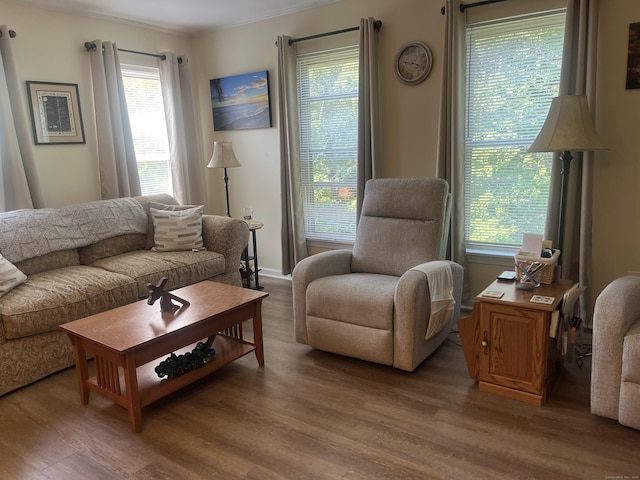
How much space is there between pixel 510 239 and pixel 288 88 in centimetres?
224

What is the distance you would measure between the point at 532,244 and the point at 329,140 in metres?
2.09

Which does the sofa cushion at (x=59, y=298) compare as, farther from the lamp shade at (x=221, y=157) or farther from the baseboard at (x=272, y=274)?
the baseboard at (x=272, y=274)

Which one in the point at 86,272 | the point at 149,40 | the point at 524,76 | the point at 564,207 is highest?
the point at 149,40

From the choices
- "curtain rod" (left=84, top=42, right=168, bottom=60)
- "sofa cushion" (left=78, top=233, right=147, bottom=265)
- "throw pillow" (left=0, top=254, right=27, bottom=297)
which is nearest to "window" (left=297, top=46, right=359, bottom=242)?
"curtain rod" (left=84, top=42, right=168, bottom=60)

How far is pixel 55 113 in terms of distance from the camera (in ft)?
12.6

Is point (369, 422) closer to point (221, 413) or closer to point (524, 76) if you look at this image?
point (221, 413)

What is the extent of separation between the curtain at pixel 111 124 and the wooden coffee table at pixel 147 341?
1.83m

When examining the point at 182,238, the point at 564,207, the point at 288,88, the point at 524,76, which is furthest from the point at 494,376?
the point at 288,88

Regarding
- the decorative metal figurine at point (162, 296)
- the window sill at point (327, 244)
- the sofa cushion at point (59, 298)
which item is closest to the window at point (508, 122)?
the window sill at point (327, 244)

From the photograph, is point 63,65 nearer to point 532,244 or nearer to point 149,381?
point 149,381

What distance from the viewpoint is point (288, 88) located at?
13.6ft

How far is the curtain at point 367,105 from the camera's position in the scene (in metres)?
3.67

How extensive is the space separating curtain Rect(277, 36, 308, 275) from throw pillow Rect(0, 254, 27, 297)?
214cm

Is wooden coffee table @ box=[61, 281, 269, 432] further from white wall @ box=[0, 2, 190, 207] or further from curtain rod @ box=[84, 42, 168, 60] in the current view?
curtain rod @ box=[84, 42, 168, 60]
